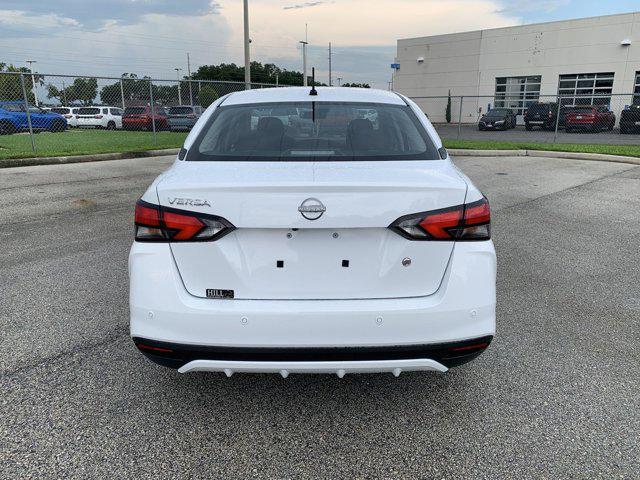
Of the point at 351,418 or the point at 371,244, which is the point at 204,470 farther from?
the point at 371,244

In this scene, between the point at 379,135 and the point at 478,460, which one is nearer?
the point at 478,460

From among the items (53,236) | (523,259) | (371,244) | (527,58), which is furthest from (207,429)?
(527,58)

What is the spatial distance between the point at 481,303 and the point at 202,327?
4.29 ft

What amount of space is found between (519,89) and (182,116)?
26850mm

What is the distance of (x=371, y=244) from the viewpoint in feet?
7.73

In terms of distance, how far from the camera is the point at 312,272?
93.4 inches

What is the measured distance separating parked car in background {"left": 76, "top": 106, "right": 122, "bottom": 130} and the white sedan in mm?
31273

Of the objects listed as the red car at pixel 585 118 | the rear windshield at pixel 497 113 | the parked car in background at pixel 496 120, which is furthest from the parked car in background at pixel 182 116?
the red car at pixel 585 118

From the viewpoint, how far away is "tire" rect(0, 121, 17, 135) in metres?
19.0

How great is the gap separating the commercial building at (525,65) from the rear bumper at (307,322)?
1175 inches

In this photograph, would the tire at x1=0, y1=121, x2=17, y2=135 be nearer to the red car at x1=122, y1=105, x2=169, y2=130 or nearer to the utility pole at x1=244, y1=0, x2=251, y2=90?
the red car at x1=122, y1=105, x2=169, y2=130

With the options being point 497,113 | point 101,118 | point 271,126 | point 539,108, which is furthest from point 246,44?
point 271,126

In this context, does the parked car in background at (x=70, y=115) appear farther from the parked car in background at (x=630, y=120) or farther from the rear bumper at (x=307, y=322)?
the parked car in background at (x=630, y=120)

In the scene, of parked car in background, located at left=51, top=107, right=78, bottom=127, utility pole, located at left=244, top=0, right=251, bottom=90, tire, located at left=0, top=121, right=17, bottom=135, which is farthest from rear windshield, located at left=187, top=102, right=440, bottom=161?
parked car in background, located at left=51, top=107, right=78, bottom=127
